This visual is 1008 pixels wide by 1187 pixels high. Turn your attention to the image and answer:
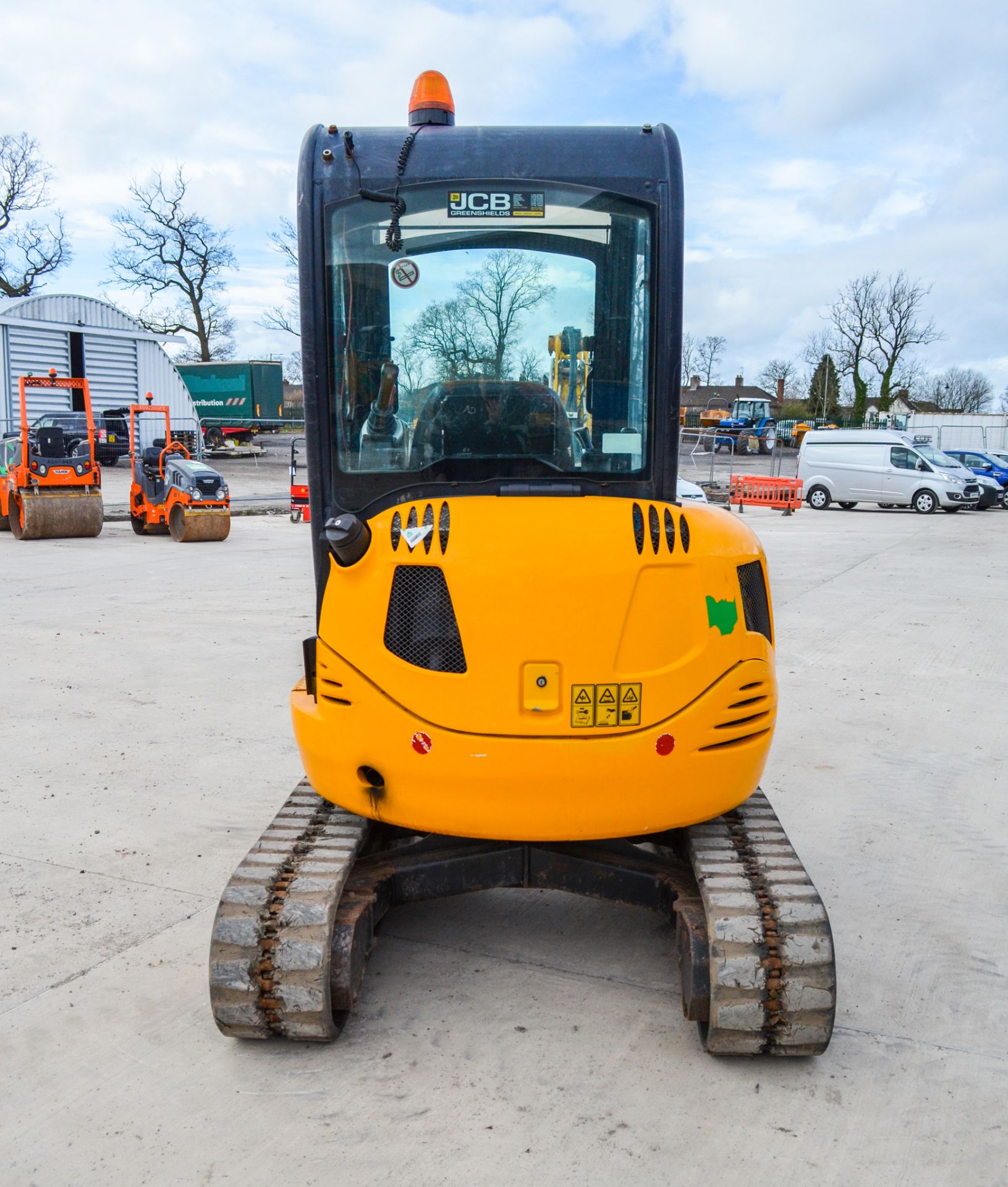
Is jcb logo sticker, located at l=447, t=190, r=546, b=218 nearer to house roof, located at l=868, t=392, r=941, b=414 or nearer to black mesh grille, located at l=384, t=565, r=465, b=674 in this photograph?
black mesh grille, located at l=384, t=565, r=465, b=674

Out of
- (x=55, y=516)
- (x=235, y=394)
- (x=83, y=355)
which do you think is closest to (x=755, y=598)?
(x=55, y=516)

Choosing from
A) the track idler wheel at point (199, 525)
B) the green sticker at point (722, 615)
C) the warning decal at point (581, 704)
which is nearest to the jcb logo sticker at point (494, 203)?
the green sticker at point (722, 615)

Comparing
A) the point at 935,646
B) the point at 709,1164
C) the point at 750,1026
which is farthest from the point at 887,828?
the point at 935,646

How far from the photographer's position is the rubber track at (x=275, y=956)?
10.5 ft

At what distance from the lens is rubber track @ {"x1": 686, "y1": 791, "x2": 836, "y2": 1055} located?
3141 mm

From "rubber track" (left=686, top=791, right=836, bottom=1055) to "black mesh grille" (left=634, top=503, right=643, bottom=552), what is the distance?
1.08 m

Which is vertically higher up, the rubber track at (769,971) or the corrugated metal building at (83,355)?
the corrugated metal building at (83,355)

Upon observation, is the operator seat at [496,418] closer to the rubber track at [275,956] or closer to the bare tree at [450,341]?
the bare tree at [450,341]

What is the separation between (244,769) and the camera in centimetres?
595

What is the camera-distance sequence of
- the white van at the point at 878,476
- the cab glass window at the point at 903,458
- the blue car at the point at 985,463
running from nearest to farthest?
the white van at the point at 878,476, the cab glass window at the point at 903,458, the blue car at the point at 985,463

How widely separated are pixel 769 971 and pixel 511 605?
1.30m

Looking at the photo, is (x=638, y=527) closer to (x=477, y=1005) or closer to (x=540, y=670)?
(x=540, y=670)

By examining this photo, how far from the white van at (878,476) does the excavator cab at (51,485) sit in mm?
18351

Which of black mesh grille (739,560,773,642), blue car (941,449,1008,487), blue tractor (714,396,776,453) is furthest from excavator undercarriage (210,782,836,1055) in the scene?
blue tractor (714,396,776,453)
